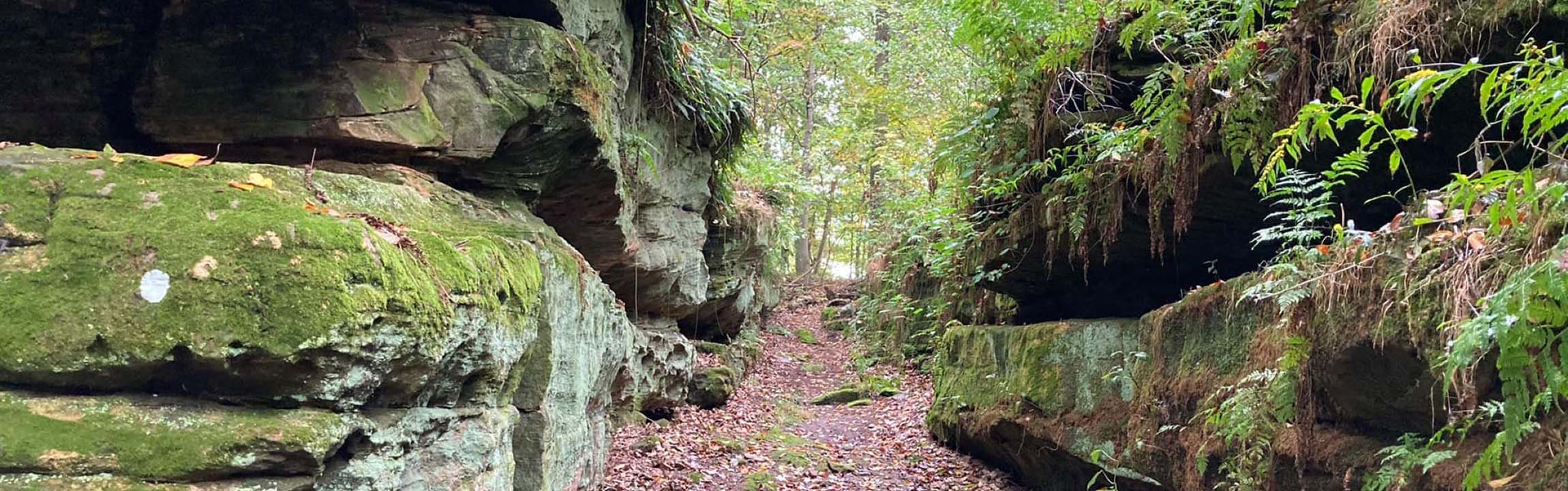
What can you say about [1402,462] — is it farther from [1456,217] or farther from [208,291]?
[208,291]

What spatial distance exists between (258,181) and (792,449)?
7169 millimetres

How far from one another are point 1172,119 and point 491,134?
460 cm

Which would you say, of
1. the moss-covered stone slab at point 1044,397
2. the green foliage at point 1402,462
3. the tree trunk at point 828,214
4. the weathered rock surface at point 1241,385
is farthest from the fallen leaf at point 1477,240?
the tree trunk at point 828,214

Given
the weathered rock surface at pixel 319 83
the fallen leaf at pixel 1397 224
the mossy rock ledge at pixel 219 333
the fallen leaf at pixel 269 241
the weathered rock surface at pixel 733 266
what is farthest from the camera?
the weathered rock surface at pixel 733 266

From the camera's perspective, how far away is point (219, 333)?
2.66 metres

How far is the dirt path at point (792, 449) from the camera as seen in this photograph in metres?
7.95

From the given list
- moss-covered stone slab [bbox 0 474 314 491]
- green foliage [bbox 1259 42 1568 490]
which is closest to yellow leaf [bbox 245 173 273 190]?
moss-covered stone slab [bbox 0 474 314 491]

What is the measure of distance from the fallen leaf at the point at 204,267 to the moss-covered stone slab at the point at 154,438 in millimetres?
453

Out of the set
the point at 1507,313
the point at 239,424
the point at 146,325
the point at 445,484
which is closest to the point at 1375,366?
the point at 1507,313

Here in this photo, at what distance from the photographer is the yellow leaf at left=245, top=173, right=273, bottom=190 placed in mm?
3211

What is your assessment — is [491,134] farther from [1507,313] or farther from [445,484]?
[1507,313]

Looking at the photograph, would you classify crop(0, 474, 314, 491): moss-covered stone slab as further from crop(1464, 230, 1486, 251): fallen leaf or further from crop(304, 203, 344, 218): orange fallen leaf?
crop(1464, 230, 1486, 251): fallen leaf

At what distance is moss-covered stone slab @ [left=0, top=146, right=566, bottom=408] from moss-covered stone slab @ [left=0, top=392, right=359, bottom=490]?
0.09 meters

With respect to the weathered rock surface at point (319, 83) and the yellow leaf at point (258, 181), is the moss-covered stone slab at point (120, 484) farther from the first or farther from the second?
the weathered rock surface at point (319, 83)
